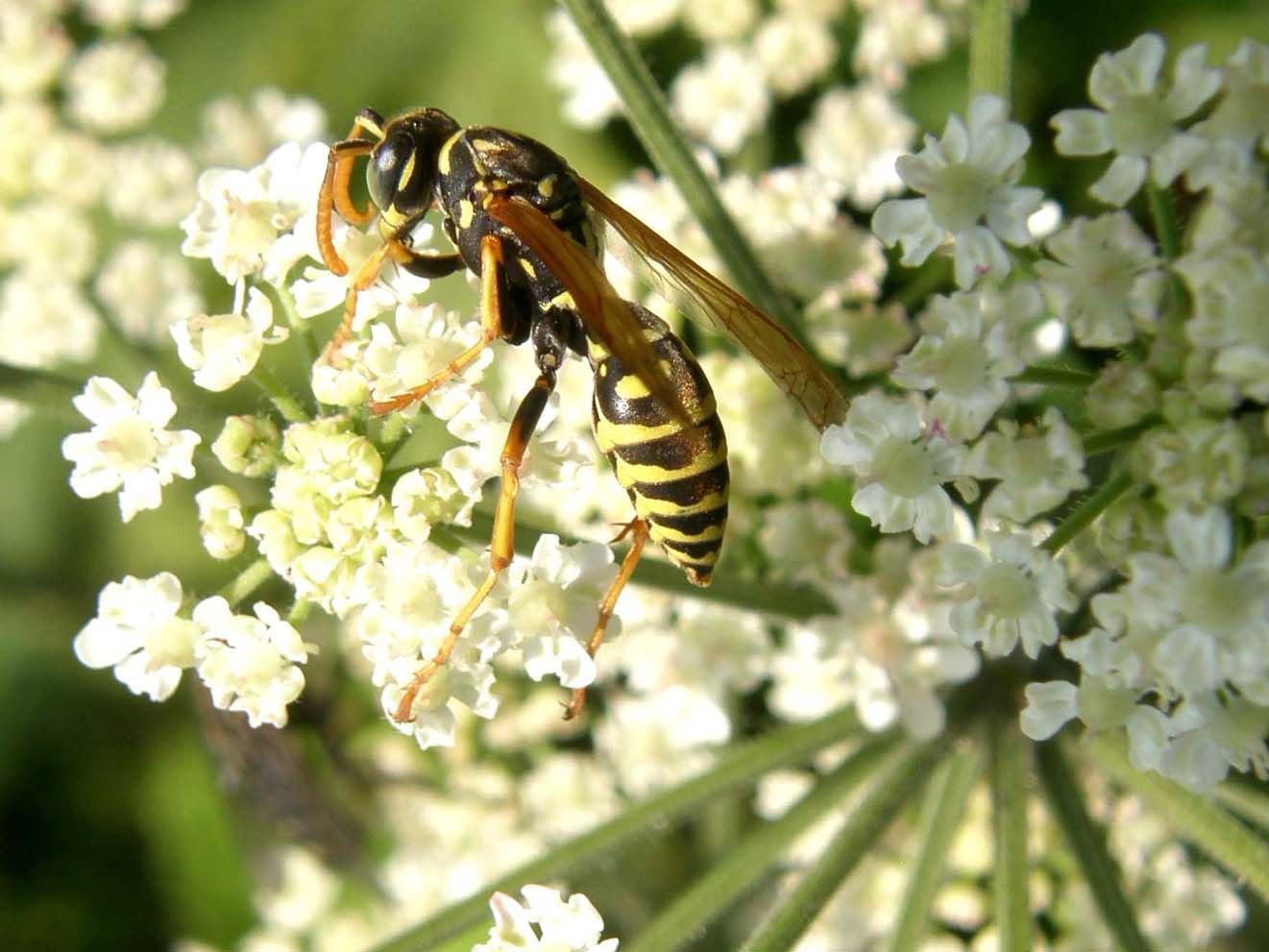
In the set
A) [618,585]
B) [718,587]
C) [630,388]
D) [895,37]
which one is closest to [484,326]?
[630,388]

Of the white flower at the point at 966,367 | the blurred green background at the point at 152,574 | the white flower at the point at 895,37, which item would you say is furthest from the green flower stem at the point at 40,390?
the white flower at the point at 895,37

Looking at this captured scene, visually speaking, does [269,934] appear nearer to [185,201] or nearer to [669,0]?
[185,201]

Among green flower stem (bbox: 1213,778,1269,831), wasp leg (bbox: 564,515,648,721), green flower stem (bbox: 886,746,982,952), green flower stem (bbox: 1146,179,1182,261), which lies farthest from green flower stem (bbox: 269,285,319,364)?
green flower stem (bbox: 1213,778,1269,831)

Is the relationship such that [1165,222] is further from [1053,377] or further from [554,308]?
[554,308]

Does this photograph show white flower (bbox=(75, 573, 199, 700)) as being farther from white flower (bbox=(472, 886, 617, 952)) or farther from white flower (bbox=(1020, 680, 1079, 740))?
white flower (bbox=(1020, 680, 1079, 740))

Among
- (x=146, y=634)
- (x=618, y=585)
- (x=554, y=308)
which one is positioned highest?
(x=554, y=308)
